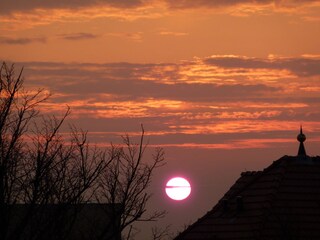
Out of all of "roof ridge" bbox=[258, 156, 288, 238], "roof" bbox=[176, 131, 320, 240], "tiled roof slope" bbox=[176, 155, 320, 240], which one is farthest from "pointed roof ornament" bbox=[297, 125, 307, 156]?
"roof ridge" bbox=[258, 156, 288, 238]

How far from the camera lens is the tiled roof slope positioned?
37500mm

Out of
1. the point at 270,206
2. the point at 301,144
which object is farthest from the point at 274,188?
the point at 301,144

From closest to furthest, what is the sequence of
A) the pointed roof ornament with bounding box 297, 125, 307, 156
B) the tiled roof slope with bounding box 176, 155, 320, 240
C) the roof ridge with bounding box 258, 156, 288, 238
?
the tiled roof slope with bounding box 176, 155, 320, 240, the roof ridge with bounding box 258, 156, 288, 238, the pointed roof ornament with bounding box 297, 125, 307, 156

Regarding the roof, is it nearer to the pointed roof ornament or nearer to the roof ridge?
the roof ridge

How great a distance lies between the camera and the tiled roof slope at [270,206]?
37500mm

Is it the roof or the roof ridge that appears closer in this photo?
the roof

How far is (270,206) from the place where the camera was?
130 ft

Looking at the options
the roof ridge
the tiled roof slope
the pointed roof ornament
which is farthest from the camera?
the pointed roof ornament

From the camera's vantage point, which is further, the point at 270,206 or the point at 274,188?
the point at 274,188

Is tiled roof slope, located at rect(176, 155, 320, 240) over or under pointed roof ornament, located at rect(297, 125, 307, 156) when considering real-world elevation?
under

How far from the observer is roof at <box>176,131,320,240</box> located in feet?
123

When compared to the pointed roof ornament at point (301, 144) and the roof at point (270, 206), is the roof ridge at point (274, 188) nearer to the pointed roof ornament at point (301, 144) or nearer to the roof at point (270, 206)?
the roof at point (270, 206)

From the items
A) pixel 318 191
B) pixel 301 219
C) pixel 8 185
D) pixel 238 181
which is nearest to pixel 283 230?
pixel 301 219

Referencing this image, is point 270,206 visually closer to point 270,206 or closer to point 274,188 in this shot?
point 270,206
